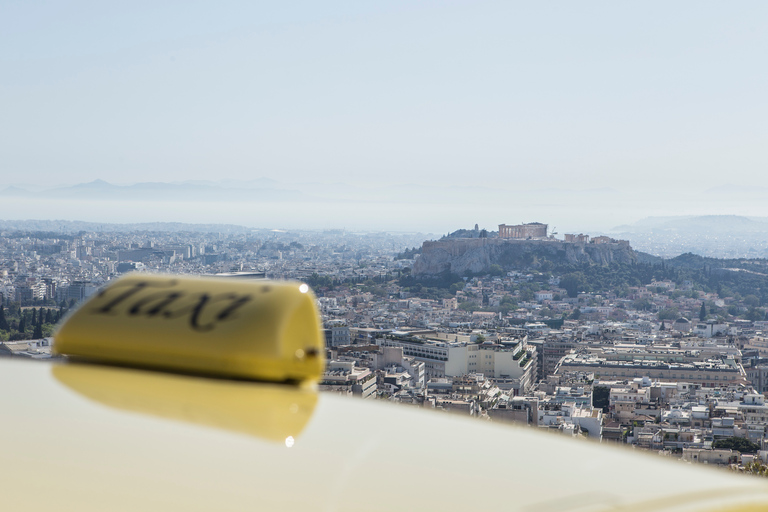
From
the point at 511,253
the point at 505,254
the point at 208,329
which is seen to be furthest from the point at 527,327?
the point at 208,329

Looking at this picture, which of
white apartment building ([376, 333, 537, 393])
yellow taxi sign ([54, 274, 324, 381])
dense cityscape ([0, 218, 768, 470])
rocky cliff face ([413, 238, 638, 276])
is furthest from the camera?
rocky cliff face ([413, 238, 638, 276])

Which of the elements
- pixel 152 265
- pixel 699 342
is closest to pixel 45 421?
pixel 699 342

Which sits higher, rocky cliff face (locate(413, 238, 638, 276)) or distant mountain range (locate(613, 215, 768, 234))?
distant mountain range (locate(613, 215, 768, 234))

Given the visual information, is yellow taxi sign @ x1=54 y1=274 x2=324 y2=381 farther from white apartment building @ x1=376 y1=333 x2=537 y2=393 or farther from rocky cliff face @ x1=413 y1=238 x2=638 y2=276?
rocky cliff face @ x1=413 y1=238 x2=638 y2=276

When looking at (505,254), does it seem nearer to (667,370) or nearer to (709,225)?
(667,370)

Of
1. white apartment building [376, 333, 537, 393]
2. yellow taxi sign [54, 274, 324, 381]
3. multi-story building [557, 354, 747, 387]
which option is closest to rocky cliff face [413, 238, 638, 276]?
white apartment building [376, 333, 537, 393]

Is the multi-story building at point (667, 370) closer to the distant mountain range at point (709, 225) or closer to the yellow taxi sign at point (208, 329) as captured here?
the yellow taxi sign at point (208, 329)
